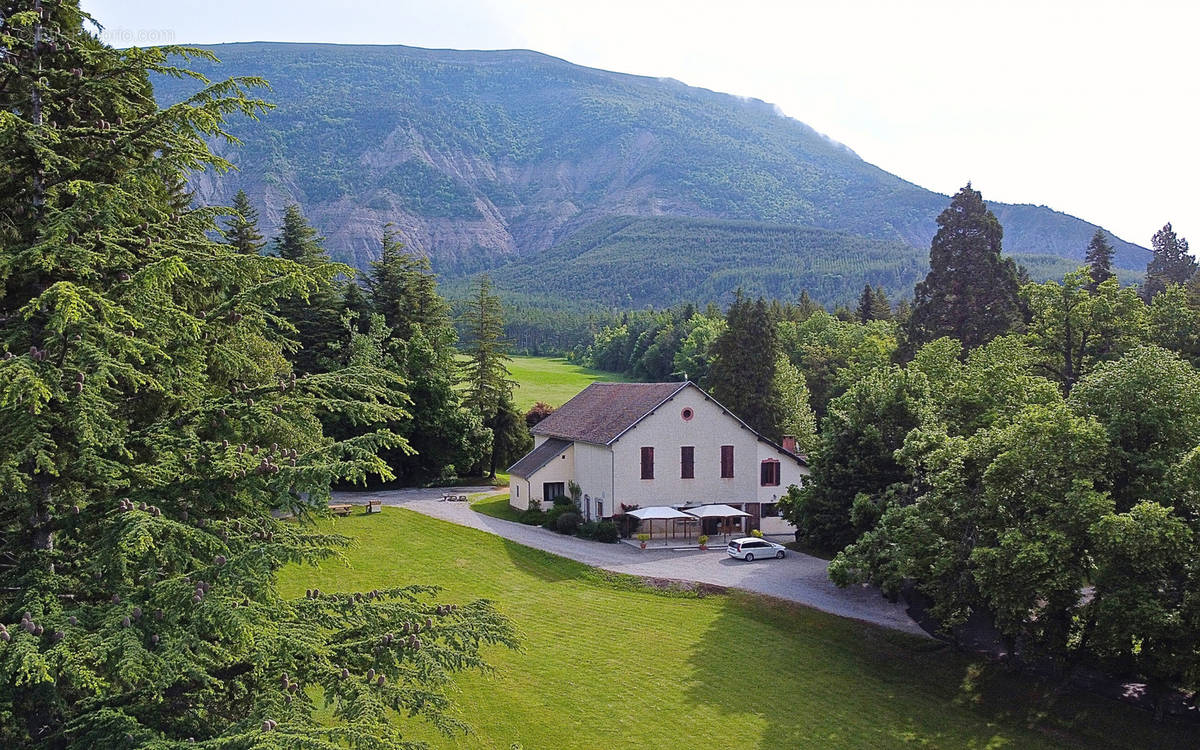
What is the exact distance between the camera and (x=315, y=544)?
9.91m

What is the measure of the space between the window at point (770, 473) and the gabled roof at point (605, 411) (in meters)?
6.42

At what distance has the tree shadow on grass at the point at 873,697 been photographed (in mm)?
24219

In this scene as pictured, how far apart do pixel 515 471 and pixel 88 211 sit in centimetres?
4388

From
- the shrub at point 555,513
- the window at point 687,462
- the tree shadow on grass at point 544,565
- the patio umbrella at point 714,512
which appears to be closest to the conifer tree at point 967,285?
the window at point 687,462

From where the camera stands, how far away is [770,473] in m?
48.4

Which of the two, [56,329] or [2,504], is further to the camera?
[2,504]

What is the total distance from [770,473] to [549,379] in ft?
251

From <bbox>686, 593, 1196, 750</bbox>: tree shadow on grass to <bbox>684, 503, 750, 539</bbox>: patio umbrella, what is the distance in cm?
1199

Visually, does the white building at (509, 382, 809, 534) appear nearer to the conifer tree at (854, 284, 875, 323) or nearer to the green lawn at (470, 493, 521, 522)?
the green lawn at (470, 493, 521, 522)

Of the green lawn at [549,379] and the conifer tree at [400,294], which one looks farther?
the green lawn at [549,379]

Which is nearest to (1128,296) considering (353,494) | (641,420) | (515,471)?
(641,420)

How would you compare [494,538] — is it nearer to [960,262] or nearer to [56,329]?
[56,329]

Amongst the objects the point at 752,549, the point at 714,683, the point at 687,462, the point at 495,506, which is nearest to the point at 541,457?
the point at 495,506

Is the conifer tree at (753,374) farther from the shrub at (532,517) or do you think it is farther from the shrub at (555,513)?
the shrub at (532,517)
